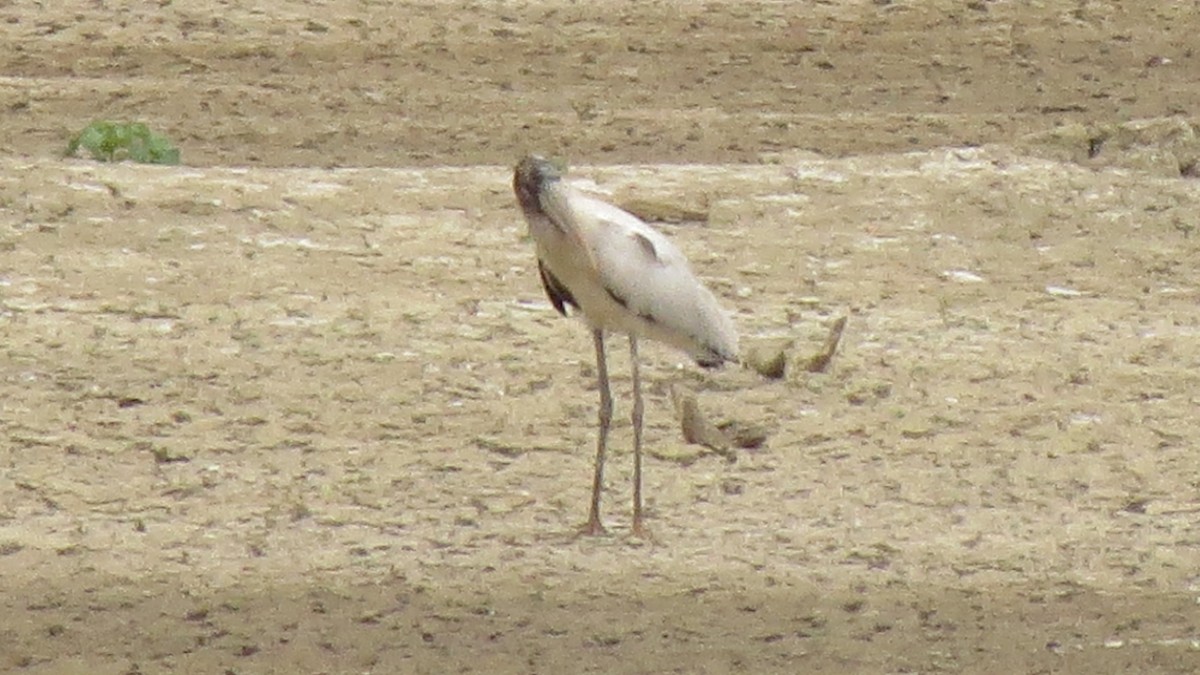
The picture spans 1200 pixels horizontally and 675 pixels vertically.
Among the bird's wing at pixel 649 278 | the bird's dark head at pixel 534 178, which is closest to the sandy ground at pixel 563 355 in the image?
the bird's wing at pixel 649 278

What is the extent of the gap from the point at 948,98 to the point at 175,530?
649 cm

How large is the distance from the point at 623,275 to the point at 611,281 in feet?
0.14

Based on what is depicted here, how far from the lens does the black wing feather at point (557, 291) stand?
755cm

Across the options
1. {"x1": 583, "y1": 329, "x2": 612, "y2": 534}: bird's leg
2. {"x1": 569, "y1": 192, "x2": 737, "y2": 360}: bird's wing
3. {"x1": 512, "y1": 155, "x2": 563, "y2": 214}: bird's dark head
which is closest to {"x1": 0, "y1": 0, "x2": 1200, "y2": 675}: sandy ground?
{"x1": 583, "y1": 329, "x2": 612, "y2": 534}: bird's leg

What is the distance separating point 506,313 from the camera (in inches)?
362

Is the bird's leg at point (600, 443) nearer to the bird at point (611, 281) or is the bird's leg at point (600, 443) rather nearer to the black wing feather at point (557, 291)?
the bird at point (611, 281)

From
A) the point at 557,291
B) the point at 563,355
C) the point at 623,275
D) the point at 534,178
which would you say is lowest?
the point at 563,355

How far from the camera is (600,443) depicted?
24.5 ft

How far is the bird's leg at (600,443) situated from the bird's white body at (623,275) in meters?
0.09

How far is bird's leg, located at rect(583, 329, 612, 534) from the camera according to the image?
734cm

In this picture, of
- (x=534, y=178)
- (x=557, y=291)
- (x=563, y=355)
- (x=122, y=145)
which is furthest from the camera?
(x=122, y=145)

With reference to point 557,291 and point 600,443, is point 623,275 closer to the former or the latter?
point 557,291

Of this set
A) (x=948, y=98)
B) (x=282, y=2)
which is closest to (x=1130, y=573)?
(x=948, y=98)

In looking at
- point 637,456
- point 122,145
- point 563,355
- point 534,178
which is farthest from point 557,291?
point 122,145
